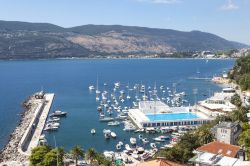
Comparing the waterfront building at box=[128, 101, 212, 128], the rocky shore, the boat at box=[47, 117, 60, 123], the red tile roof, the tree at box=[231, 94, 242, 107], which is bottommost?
the rocky shore

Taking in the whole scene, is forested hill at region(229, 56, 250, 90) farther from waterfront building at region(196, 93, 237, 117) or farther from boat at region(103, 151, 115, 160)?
boat at region(103, 151, 115, 160)

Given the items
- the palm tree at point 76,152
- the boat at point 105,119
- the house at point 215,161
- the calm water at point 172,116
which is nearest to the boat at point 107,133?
the calm water at point 172,116

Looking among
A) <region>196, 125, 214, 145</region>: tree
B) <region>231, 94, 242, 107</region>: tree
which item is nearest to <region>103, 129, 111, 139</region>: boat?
<region>196, 125, 214, 145</region>: tree

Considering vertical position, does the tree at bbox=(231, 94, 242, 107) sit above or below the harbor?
above

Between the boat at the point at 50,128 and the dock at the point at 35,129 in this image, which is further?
the boat at the point at 50,128

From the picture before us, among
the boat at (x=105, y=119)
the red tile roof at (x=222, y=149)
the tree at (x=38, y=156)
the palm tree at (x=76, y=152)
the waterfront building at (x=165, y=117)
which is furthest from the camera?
the boat at (x=105, y=119)

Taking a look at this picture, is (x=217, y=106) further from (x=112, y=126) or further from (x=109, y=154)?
(x=109, y=154)

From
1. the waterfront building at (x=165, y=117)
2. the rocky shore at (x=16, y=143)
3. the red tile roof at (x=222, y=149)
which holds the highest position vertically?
the red tile roof at (x=222, y=149)

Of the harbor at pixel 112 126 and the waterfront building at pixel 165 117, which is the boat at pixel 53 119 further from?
the waterfront building at pixel 165 117

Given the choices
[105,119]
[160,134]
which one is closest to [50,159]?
[160,134]
